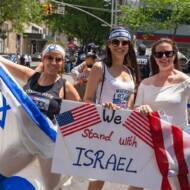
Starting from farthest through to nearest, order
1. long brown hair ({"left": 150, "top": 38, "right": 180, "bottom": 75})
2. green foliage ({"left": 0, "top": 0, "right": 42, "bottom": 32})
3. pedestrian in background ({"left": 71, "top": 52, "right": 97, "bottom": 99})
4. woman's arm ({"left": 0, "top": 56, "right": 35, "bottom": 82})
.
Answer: green foliage ({"left": 0, "top": 0, "right": 42, "bottom": 32}) < pedestrian in background ({"left": 71, "top": 52, "right": 97, "bottom": 99}) < woman's arm ({"left": 0, "top": 56, "right": 35, "bottom": 82}) < long brown hair ({"left": 150, "top": 38, "right": 180, "bottom": 75})

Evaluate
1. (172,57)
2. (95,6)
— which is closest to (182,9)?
(95,6)

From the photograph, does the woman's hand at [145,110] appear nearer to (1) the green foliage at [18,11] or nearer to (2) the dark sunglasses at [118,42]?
(2) the dark sunglasses at [118,42]

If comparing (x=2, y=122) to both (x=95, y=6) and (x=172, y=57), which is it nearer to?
(x=172, y=57)

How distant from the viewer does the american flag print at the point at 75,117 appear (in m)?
4.98

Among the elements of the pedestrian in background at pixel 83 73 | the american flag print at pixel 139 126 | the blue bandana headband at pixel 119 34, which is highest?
the blue bandana headband at pixel 119 34

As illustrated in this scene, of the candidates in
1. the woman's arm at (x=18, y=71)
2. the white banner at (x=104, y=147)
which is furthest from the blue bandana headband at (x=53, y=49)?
the white banner at (x=104, y=147)

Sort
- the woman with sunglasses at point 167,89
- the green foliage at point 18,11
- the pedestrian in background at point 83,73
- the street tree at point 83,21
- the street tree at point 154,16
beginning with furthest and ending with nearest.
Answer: the street tree at point 83,21 → the street tree at point 154,16 → the green foliage at point 18,11 → the pedestrian in background at point 83,73 → the woman with sunglasses at point 167,89

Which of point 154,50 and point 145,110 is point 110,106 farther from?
point 154,50

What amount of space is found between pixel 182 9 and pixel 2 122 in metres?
39.8

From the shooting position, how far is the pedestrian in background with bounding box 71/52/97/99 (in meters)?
9.82

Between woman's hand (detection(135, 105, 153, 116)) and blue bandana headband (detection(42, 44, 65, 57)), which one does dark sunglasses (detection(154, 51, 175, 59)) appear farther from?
blue bandana headband (detection(42, 44, 65, 57))

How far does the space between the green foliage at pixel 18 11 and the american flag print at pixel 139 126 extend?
1478 inches

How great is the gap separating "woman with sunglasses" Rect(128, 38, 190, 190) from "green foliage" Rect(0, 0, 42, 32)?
3723 centimetres

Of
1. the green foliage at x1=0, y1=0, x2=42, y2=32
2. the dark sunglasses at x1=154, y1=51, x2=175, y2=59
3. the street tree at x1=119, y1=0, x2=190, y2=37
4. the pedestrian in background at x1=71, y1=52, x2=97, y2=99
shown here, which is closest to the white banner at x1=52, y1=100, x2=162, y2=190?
the dark sunglasses at x1=154, y1=51, x2=175, y2=59
